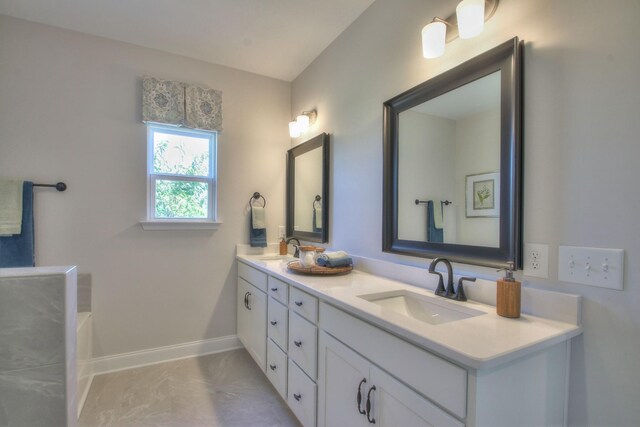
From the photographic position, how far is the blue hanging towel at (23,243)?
2057 mm

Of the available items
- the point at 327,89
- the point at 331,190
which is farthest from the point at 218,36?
the point at 331,190

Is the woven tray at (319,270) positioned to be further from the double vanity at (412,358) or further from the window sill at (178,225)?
the window sill at (178,225)

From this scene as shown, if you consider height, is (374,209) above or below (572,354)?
above

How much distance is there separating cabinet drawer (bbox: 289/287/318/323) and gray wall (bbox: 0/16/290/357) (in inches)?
49.9

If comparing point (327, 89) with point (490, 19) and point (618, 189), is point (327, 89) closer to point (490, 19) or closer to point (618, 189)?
point (490, 19)

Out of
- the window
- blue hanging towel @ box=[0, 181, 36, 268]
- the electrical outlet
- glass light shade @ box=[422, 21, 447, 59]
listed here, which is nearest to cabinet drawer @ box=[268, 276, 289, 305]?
the window

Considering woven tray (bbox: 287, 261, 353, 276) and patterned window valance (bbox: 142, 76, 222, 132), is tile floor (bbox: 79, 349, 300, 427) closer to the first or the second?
woven tray (bbox: 287, 261, 353, 276)

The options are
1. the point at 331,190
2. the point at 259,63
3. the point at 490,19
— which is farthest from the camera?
the point at 259,63

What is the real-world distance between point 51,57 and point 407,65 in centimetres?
248

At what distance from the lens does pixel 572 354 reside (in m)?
1.04

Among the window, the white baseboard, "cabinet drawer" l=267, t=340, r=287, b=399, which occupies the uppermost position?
the window

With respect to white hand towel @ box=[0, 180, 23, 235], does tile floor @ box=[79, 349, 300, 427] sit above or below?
below

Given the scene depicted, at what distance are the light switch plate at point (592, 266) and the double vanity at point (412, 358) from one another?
8cm

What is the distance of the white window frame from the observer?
2.54 m
